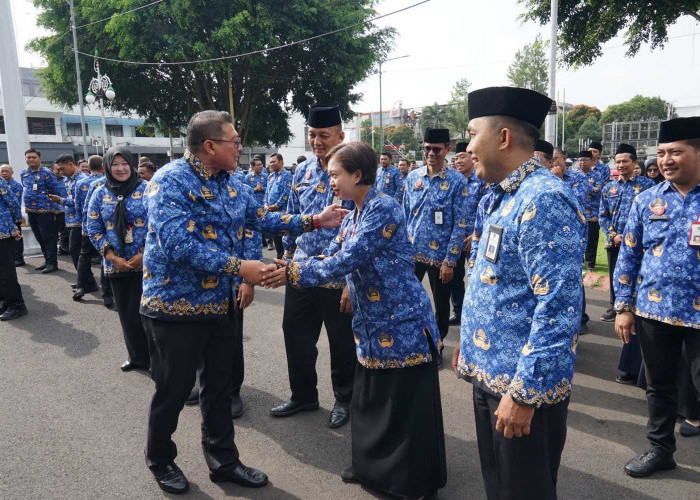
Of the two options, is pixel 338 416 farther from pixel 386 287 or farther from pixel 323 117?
pixel 323 117

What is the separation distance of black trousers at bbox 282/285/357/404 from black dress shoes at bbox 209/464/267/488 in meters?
0.97

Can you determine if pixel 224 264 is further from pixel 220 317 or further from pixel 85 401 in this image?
pixel 85 401

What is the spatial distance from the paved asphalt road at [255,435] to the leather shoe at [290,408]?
0.20ft

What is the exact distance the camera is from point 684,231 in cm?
302

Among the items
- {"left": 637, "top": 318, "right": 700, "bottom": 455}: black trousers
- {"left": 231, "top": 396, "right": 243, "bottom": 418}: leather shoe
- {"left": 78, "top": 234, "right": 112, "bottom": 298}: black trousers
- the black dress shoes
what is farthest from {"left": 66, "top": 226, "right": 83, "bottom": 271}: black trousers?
{"left": 637, "top": 318, "right": 700, "bottom": 455}: black trousers

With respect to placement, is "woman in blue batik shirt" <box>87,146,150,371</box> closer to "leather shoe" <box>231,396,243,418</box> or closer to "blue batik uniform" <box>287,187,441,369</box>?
"leather shoe" <box>231,396,243,418</box>

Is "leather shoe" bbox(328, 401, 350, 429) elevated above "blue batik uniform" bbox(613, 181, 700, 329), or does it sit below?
below

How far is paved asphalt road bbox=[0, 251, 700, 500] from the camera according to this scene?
3.05 meters

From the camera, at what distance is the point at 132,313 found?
16.3 feet

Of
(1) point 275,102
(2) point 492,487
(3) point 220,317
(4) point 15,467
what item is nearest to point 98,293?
(4) point 15,467

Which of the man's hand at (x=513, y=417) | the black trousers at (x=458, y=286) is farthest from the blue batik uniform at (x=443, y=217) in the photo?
the man's hand at (x=513, y=417)

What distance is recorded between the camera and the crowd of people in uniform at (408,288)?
73.3 inches

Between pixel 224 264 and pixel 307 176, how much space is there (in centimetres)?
157

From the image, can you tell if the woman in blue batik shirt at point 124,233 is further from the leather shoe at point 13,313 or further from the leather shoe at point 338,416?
Answer: the leather shoe at point 13,313
